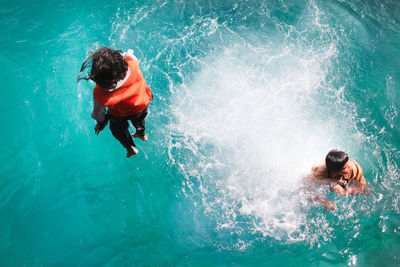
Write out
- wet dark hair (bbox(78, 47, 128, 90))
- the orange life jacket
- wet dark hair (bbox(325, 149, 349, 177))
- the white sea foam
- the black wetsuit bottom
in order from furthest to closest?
the white sea foam
wet dark hair (bbox(325, 149, 349, 177))
the black wetsuit bottom
the orange life jacket
wet dark hair (bbox(78, 47, 128, 90))

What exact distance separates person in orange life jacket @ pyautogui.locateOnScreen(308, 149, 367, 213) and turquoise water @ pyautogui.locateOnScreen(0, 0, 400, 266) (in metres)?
0.58

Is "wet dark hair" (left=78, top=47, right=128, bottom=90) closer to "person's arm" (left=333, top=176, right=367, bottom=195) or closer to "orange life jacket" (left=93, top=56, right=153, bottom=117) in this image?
"orange life jacket" (left=93, top=56, right=153, bottom=117)

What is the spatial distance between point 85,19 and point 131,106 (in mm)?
4456

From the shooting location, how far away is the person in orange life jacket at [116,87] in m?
1.74

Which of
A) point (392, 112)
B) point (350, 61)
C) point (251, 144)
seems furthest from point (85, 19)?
point (392, 112)

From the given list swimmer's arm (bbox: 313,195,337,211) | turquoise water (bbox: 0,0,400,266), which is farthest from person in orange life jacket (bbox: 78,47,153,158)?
swimmer's arm (bbox: 313,195,337,211)

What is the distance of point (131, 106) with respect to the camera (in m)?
2.22

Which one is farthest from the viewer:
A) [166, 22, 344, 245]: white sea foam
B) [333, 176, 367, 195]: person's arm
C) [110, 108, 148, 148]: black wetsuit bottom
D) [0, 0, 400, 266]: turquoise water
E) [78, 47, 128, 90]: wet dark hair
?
[166, 22, 344, 245]: white sea foam

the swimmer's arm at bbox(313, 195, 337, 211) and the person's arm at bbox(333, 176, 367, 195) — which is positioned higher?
the person's arm at bbox(333, 176, 367, 195)

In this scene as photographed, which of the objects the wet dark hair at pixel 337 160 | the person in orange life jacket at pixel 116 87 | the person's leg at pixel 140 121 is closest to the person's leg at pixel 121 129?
the person in orange life jacket at pixel 116 87

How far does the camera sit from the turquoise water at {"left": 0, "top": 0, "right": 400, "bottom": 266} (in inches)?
140

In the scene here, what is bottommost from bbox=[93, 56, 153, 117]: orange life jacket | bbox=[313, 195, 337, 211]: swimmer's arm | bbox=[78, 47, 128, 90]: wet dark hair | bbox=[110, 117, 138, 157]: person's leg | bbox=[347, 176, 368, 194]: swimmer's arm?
bbox=[313, 195, 337, 211]: swimmer's arm

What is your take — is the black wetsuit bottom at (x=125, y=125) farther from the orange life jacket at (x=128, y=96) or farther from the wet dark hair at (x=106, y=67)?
the wet dark hair at (x=106, y=67)

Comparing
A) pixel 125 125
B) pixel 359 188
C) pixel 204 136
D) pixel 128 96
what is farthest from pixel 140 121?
pixel 359 188
